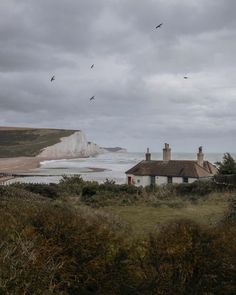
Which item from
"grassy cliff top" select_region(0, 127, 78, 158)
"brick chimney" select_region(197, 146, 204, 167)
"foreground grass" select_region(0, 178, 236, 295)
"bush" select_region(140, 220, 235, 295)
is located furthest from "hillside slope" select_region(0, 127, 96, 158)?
"bush" select_region(140, 220, 235, 295)

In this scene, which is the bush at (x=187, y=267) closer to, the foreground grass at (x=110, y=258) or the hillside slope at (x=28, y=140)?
the foreground grass at (x=110, y=258)

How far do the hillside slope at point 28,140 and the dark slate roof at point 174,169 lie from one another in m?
86.0

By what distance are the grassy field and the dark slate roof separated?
43.4 feet

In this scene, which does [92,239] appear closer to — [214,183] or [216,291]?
[216,291]

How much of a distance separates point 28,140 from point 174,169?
120 metres

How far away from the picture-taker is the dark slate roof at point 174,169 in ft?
128

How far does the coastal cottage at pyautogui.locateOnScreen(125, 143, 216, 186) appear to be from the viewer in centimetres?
3884

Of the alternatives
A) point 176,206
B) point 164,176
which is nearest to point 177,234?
point 176,206

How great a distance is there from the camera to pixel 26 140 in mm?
155000

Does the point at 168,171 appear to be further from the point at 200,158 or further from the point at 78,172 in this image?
the point at 78,172

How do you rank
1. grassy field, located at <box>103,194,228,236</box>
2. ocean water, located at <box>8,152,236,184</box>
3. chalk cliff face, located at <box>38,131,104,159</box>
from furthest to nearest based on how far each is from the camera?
chalk cliff face, located at <box>38,131,104,159</box> < ocean water, located at <box>8,152,236,184</box> < grassy field, located at <box>103,194,228,236</box>

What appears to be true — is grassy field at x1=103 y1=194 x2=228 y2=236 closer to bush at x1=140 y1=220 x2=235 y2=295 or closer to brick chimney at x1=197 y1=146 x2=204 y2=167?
bush at x1=140 y1=220 x2=235 y2=295

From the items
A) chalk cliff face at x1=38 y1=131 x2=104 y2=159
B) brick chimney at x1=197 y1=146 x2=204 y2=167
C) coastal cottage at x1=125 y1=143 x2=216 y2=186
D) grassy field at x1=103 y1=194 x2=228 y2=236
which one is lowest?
grassy field at x1=103 y1=194 x2=228 y2=236

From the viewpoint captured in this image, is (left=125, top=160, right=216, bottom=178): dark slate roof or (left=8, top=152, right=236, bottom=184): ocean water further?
(left=8, top=152, right=236, bottom=184): ocean water
